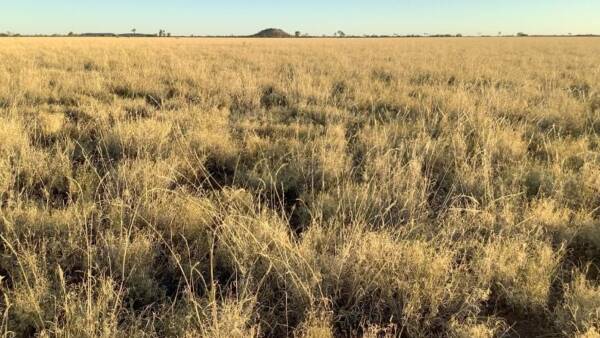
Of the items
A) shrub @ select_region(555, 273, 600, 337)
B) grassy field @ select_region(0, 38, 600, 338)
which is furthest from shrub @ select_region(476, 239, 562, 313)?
shrub @ select_region(555, 273, 600, 337)

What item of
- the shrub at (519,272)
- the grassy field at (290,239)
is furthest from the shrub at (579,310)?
the shrub at (519,272)

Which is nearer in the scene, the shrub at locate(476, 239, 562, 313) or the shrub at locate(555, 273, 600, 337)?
the shrub at locate(555, 273, 600, 337)

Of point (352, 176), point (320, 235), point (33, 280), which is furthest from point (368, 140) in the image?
point (33, 280)

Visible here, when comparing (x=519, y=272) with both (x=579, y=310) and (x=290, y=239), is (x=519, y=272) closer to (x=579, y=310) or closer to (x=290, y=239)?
(x=579, y=310)

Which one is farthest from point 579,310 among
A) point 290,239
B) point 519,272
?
point 290,239

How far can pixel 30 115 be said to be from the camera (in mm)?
6719

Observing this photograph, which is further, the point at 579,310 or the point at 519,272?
the point at 519,272

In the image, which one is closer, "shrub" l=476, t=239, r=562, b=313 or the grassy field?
the grassy field

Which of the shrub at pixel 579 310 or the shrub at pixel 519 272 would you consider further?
the shrub at pixel 519 272

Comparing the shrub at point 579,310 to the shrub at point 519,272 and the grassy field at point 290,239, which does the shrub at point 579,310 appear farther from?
the shrub at point 519,272

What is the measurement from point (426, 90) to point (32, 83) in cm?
802

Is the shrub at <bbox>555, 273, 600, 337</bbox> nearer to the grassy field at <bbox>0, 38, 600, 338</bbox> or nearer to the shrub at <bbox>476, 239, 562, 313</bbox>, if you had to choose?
the grassy field at <bbox>0, 38, 600, 338</bbox>

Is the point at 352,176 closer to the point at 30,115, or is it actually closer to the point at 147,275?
the point at 147,275

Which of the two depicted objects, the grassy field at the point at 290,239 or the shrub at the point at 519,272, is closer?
the grassy field at the point at 290,239
